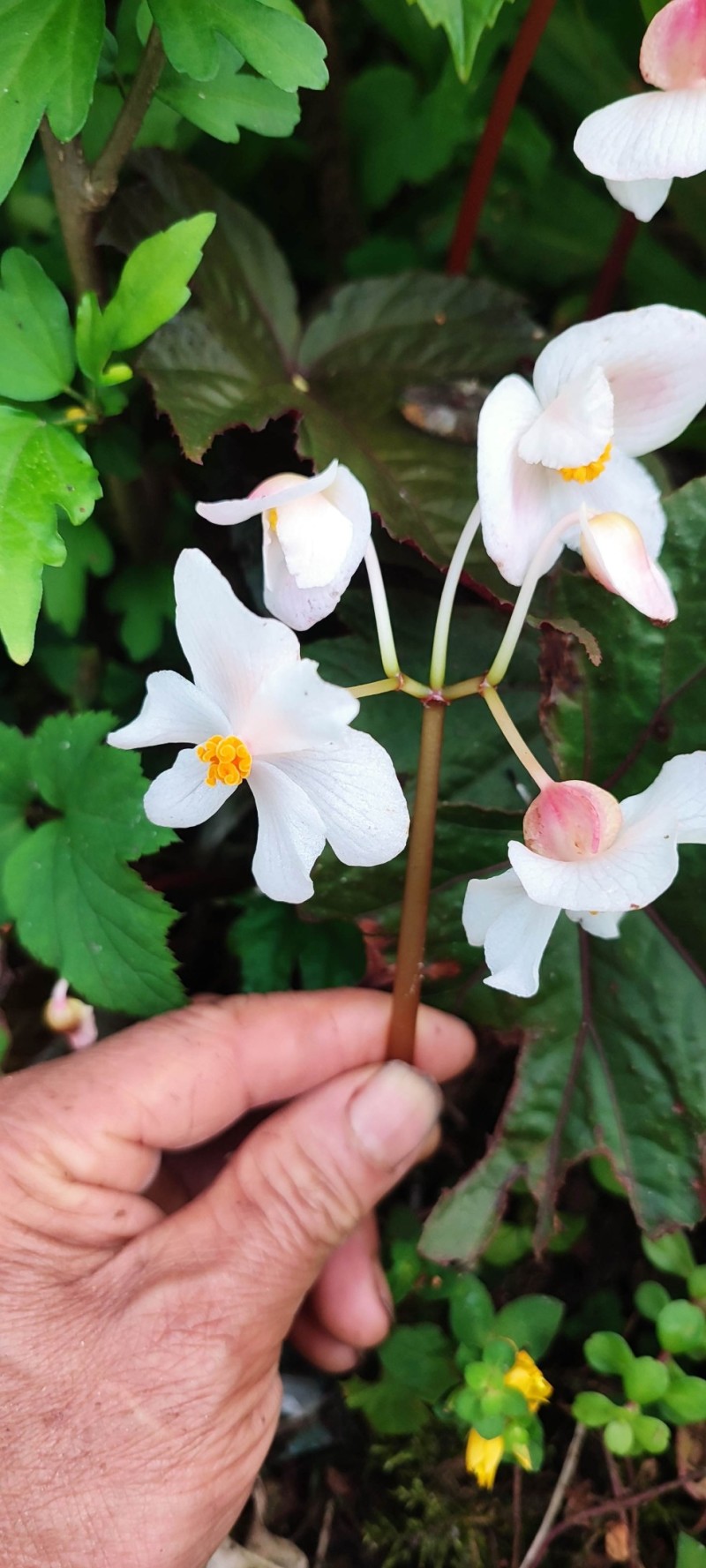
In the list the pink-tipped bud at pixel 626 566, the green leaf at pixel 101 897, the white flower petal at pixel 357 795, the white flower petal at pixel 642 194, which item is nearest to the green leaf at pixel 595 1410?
the green leaf at pixel 101 897

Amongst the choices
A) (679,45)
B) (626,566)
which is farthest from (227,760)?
(679,45)

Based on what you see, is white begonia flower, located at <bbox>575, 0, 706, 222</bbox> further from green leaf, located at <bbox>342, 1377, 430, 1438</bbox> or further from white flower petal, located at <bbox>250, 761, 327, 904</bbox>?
green leaf, located at <bbox>342, 1377, 430, 1438</bbox>

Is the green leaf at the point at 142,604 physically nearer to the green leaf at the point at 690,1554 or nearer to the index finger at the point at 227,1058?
the index finger at the point at 227,1058

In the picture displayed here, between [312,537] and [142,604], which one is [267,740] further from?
[142,604]

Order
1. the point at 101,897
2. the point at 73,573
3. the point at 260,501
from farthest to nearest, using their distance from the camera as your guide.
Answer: the point at 73,573, the point at 101,897, the point at 260,501

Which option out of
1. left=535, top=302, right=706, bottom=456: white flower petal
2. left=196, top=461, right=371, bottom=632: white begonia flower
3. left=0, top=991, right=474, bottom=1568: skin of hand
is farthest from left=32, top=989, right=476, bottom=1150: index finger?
left=535, top=302, right=706, bottom=456: white flower petal
